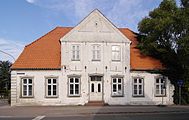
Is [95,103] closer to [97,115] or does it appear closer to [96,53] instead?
[96,53]

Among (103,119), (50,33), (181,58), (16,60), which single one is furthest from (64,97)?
(103,119)

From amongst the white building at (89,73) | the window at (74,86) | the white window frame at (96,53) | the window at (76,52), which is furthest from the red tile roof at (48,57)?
the white window frame at (96,53)

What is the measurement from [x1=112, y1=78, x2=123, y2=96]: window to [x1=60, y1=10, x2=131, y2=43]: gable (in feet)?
13.7

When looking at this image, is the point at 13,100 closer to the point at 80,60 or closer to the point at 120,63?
the point at 80,60

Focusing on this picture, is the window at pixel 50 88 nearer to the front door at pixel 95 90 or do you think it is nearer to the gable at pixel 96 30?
the front door at pixel 95 90

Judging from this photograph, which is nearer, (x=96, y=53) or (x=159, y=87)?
(x=96, y=53)

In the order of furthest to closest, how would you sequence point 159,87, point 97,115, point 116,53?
point 159,87 < point 116,53 < point 97,115

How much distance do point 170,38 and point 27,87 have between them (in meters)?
15.7

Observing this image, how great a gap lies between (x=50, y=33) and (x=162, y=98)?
49.1ft

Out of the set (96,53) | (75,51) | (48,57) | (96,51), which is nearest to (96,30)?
(96,51)

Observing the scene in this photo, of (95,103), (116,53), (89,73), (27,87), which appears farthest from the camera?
(116,53)

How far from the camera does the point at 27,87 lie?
38438 millimetres

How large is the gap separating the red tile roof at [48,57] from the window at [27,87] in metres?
1.34

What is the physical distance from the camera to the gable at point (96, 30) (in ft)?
129
